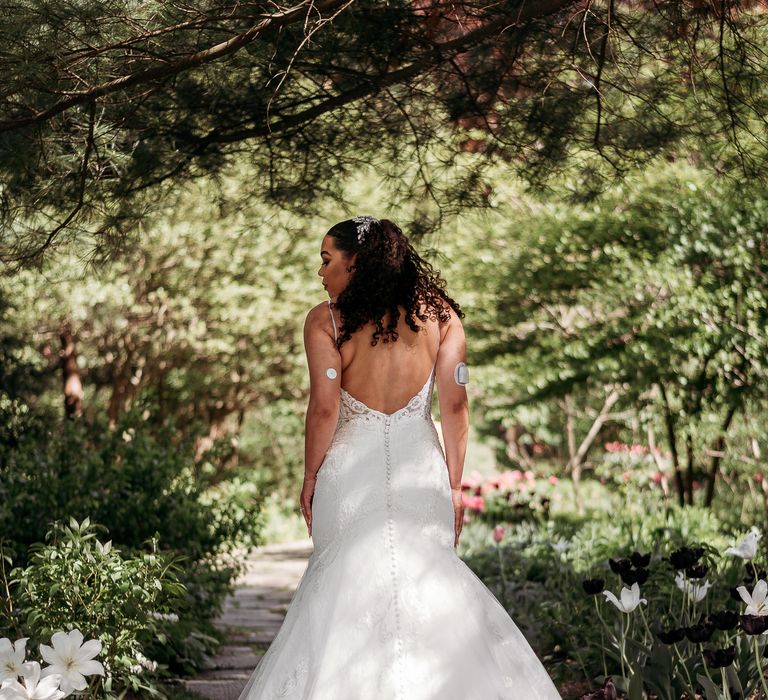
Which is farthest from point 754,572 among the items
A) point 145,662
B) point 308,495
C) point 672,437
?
point 672,437

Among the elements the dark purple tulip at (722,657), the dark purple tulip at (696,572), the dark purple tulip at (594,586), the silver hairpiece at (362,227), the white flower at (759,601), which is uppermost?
the silver hairpiece at (362,227)

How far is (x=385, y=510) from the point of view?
337cm

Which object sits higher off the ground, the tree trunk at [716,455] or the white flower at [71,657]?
the tree trunk at [716,455]

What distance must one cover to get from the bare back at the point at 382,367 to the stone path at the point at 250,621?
186 cm

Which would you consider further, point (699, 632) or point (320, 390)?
point (320, 390)

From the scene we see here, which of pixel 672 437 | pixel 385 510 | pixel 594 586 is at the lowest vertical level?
pixel 594 586

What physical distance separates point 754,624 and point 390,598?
1.11 meters

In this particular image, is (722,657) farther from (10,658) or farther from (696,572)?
(10,658)

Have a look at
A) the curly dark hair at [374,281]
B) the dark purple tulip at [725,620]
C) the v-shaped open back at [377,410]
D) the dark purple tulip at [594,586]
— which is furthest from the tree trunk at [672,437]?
the dark purple tulip at [725,620]

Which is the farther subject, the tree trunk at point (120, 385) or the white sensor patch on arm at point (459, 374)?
the tree trunk at point (120, 385)

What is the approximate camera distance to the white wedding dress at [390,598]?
306 cm

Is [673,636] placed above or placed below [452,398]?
below

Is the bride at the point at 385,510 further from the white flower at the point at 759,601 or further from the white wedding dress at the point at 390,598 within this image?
the white flower at the point at 759,601

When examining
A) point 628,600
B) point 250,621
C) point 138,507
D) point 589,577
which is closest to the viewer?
point 628,600
